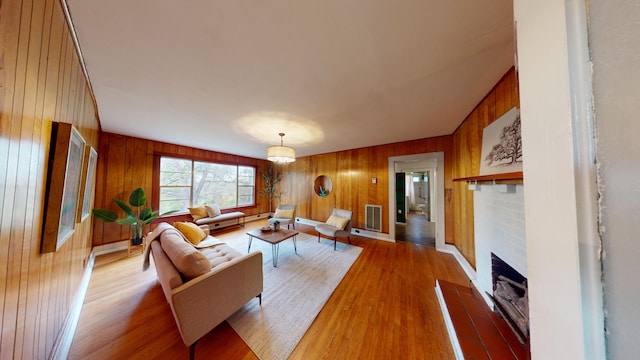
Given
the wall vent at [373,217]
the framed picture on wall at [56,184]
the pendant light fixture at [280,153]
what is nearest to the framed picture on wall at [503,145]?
the wall vent at [373,217]

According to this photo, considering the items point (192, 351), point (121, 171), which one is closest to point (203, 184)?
point (121, 171)

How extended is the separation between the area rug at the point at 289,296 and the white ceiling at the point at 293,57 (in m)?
2.20

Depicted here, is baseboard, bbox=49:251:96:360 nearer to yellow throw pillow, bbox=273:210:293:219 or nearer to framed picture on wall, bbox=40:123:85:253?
framed picture on wall, bbox=40:123:85:253

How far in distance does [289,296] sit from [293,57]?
2.41 meters

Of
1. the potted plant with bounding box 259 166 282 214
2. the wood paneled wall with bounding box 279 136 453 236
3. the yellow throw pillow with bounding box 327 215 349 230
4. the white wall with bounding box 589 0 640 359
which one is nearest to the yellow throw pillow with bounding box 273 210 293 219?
the wood paneled wall with bounding box 279 136 453 236

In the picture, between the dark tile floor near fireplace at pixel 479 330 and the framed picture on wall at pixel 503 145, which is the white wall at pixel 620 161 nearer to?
the dark tile floor near fireplace at pixel 479 330

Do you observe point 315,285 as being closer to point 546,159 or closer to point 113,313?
point 113,313

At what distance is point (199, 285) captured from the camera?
1410mm

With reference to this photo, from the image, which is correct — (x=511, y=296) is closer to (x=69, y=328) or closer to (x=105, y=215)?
(x=69, y=328)

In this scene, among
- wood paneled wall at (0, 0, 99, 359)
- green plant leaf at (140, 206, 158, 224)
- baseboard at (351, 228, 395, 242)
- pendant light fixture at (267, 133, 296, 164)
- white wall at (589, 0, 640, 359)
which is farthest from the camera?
baseboard at (351, 228, 395, 242)

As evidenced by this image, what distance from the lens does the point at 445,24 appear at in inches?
44.0

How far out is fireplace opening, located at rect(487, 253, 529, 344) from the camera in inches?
47.3

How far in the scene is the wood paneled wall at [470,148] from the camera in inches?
64.3

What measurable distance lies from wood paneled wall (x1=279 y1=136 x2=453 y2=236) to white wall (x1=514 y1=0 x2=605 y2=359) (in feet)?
11.1
